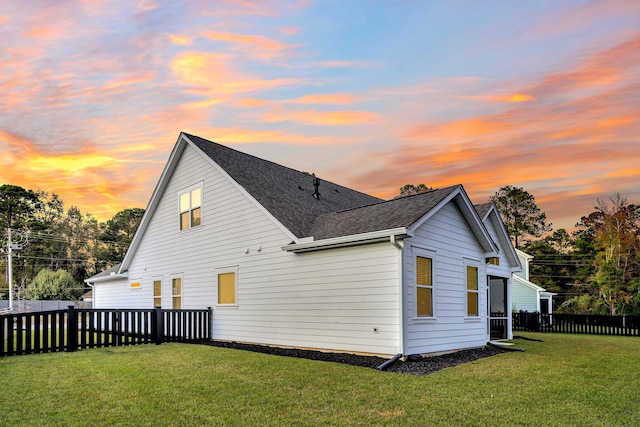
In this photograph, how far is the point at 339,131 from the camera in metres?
17.2

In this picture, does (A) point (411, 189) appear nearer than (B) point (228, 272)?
No

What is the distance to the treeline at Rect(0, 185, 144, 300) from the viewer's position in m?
51.2

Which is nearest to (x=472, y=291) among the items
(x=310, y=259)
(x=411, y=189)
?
(x=310, y=259)

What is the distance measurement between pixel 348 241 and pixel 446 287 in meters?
2.87

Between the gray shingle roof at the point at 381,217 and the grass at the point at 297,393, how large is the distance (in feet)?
10.0

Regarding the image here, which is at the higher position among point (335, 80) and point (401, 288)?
point (335, 80)

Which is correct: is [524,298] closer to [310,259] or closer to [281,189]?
[281,189]

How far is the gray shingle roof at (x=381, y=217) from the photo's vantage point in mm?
10461

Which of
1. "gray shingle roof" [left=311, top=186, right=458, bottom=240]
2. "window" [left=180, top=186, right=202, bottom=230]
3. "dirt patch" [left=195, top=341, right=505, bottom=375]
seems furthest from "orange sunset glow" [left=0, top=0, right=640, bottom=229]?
"dirt patch" [left=195, top=341, right=505, bottom=375]

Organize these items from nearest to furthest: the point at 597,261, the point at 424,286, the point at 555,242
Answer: the point at 424,286 → the point at 597,261 → the point at 555,242

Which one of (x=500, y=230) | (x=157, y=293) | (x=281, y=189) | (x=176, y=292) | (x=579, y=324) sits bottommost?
(x=579, y=324)

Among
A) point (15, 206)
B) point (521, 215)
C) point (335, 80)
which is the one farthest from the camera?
point (15, 206)

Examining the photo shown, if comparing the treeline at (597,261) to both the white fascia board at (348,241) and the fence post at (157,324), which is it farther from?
the fence post at (157,324)

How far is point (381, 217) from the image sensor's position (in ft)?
36.7
